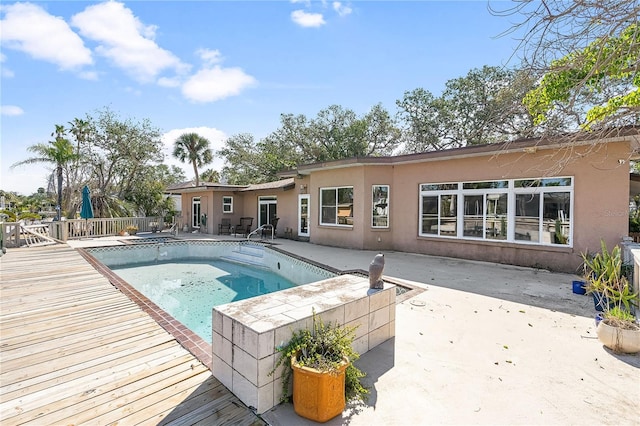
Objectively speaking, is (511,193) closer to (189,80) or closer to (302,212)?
(302,212)

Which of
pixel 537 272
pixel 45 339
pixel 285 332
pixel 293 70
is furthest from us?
pixel 293 70

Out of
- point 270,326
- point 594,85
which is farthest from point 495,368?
point 594,85

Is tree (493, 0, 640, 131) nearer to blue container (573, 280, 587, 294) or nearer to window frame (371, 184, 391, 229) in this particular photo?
blue container (573, 280, 587, 294)

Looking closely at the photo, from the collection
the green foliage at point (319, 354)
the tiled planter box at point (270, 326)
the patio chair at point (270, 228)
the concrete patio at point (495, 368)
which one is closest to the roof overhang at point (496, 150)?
the concrete patio at point (495, 368)

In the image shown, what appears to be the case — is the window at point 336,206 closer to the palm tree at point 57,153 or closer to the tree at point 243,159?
the palm tree at point 57,153

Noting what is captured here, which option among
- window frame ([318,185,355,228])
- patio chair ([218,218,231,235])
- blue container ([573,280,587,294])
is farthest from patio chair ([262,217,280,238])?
blue container ([573,280,587,294])

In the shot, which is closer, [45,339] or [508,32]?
[508,32]

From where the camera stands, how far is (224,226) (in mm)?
18047

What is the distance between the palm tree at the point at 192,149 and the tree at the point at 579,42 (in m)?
25.9

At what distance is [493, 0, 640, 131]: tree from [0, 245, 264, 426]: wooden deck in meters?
4.63

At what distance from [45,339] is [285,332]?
347cm

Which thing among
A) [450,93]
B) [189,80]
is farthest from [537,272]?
[450,93]

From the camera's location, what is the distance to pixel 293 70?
13.4 metres

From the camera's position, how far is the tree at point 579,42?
2.95m
